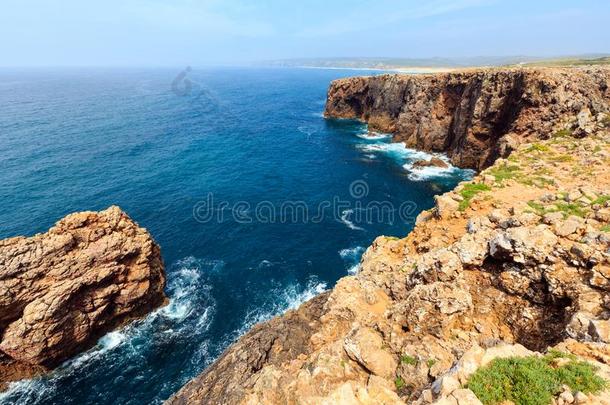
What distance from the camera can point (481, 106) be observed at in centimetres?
7412

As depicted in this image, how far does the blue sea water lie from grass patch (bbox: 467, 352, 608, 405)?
30.4 metres

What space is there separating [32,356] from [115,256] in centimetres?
1185

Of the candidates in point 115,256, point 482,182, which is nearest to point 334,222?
point 482,182

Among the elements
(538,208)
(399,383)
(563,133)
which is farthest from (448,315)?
(563,133)

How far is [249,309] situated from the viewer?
41.2 meters

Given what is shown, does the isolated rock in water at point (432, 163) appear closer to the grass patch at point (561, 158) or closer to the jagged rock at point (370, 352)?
the grass patch at point (561, 158)

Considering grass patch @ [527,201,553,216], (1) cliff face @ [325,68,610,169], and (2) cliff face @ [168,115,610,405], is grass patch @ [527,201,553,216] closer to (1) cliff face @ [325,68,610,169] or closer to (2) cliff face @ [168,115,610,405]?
(2) cliff face @ [168,115,610,405]

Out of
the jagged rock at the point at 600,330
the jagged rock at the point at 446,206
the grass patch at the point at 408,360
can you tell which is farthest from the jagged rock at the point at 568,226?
the grass patch at the point at 408,360

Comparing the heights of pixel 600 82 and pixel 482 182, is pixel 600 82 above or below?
above

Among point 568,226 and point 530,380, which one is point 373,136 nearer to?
point 568,226

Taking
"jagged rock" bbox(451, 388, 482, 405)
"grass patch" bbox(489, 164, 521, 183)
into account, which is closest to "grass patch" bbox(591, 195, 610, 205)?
"grass patch" bbox(489, 164, 521, 183)

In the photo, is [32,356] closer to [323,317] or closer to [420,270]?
[323,317]

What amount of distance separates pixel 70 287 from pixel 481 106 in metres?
80.9

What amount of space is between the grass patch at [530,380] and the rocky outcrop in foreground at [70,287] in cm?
3913
